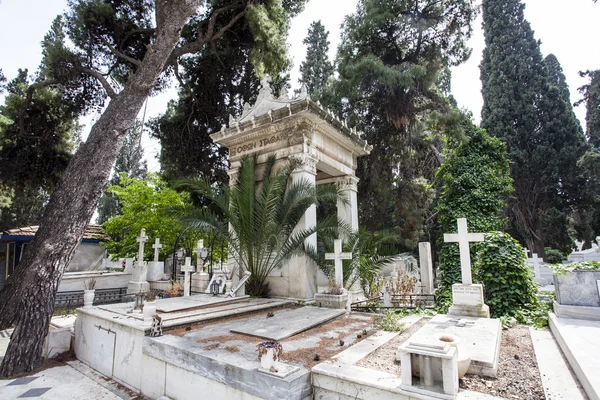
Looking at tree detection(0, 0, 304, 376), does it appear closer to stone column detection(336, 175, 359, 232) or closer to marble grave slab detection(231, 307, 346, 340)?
marble grave slab detection(231, 307, 346, 340)

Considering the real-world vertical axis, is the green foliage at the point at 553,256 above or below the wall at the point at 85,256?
below

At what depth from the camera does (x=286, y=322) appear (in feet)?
19.1

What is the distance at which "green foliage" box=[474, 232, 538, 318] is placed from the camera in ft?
22.3

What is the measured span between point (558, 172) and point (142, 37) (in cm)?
3105

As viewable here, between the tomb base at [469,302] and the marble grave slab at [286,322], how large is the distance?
7.40 feet

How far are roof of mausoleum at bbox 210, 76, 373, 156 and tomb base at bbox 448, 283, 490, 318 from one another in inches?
228

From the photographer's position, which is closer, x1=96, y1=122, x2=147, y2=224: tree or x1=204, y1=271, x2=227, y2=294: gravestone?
x1=204, y1=271, x2=227, y2=294: gravestone

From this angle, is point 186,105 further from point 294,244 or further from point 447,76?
point 447,76

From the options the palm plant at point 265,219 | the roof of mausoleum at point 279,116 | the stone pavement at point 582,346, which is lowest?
the stone pavement at point 582,346

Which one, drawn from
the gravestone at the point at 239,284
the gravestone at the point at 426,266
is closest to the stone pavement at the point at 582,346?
the gravestone at the point at 426,266

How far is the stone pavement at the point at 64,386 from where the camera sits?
15.6 feet

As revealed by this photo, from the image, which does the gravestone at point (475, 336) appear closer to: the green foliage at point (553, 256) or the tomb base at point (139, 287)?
the tomb base at point (139, 287)

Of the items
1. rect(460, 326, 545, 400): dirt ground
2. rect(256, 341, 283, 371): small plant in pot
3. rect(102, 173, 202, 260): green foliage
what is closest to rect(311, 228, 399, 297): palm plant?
rect(460, 326, 545, 400): dirt ground

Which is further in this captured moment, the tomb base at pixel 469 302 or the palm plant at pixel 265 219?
the palm plant at pixel 265 219
